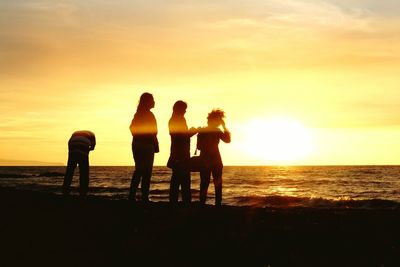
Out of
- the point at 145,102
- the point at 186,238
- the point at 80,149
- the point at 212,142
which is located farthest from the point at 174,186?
the point at 186,238

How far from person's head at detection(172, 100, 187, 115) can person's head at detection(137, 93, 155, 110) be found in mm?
525

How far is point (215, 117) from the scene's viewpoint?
454 inches

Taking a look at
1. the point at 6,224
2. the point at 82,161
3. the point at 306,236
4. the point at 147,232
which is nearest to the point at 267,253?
the point at 306,236

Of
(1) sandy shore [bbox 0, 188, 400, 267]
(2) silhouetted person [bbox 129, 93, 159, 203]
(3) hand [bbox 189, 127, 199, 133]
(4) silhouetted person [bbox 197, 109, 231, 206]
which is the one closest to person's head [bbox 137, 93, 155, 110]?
(2) silhouetted person [bbox 129, 93, 159, 203]

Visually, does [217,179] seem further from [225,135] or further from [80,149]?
[80,149]

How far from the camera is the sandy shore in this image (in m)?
6.24

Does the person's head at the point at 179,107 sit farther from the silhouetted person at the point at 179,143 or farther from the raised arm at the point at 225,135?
the raised arm at the point at 225,135

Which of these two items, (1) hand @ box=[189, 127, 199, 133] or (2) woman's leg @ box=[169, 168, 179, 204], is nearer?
(2) woman's leg @ box=[169, 168, 179, 204]

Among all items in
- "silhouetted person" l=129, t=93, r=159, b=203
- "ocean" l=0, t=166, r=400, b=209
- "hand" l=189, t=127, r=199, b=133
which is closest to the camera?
"silhouetted person" l=129, t=93, r=159, b=203

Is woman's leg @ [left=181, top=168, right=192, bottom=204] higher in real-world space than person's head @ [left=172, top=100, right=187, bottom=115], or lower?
lower

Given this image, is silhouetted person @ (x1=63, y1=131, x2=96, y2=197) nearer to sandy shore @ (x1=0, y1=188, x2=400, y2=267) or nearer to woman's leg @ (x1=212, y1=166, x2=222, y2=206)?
sandy shore @ (x1=0, y1=188, x2=400, y2=267)

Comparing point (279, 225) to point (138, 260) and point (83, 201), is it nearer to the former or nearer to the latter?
point (138, 260)

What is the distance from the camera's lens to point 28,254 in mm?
6227

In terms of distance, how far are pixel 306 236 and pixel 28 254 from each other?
435 centimetres
